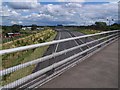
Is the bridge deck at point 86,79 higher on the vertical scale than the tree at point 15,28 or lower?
higher

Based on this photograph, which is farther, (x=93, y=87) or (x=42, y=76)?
(x=42, y=76)

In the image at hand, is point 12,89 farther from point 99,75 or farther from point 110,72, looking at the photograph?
point 110,72

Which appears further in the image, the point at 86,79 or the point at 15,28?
the point at 15,28

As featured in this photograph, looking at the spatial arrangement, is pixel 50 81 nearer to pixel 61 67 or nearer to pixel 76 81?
pixel 76 81

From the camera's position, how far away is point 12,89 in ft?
18.2

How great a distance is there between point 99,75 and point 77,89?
2.03 m

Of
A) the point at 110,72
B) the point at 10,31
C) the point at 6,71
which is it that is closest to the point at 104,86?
the point at 110,72

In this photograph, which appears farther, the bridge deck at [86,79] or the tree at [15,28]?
the tree at [15,28]

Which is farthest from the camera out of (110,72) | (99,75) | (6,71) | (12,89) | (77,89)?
(110,72)

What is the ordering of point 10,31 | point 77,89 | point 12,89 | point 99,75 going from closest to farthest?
point 12,89, point 77,89, point 99,75, point 10,31

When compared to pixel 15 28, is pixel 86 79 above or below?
above

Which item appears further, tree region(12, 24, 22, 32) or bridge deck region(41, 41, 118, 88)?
tree region(12, 24, 22, 32)

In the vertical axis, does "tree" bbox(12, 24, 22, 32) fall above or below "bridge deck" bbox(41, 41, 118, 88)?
below

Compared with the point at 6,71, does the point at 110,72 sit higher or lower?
lower
